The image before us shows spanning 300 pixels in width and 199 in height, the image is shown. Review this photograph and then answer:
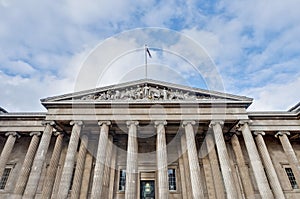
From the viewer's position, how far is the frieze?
56.7ft

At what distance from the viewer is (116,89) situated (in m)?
17.9

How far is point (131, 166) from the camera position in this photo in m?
14.7

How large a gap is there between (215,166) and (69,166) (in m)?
11.5

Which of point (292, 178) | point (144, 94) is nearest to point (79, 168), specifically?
point (144, 94)

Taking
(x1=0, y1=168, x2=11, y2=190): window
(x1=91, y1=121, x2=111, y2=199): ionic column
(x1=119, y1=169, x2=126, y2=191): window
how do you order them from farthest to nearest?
(x1=0, y1=168, x2=11, y2=190): window < (x1=119, y1=169, x2=126, y2=191): window < (x1=91, y1=121, x2=111, y2=199): ionic column

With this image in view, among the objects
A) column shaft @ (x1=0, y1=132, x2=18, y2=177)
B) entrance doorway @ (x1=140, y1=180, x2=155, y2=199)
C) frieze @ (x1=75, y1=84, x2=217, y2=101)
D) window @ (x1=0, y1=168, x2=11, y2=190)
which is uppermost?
frieze @ (x1=75, y1=84, x2=217, y2=101)

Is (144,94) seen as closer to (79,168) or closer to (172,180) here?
(79,168)

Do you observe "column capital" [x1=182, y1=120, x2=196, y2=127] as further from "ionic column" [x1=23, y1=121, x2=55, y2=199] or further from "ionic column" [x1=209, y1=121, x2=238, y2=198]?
"ionic column" [x1=23, y1=121, x2=55, y2=199]

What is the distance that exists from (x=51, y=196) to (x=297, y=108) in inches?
943

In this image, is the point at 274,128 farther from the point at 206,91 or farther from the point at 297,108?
the point at 206,91

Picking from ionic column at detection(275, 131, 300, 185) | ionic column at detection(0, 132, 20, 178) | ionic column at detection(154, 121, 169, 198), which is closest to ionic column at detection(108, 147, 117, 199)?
ionic column at detection(154, 121, 169, 198)

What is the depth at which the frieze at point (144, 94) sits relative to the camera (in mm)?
17281

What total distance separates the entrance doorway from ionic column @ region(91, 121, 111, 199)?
20.7ft

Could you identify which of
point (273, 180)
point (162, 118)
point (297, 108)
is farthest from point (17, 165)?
point (297, 108)
